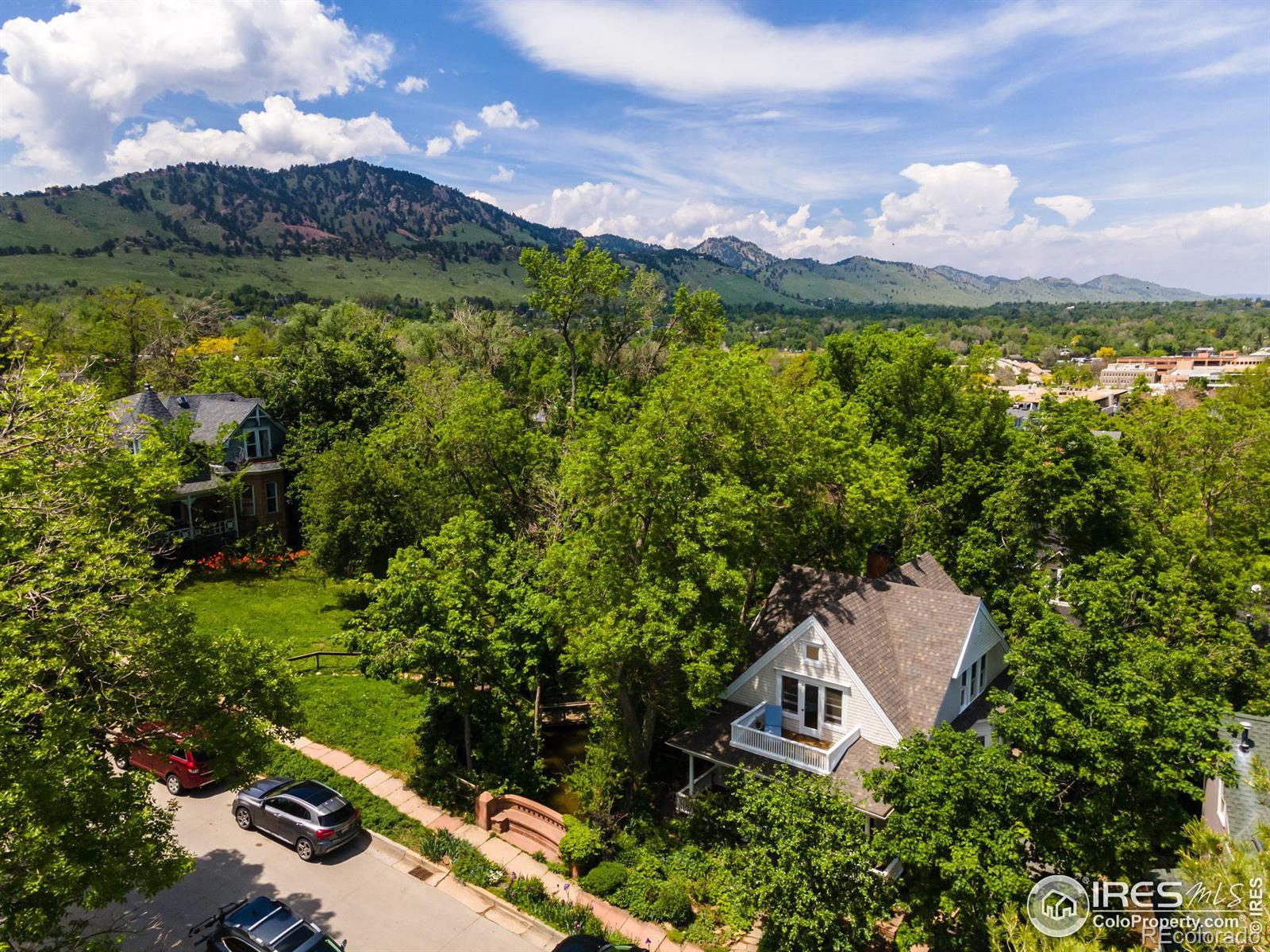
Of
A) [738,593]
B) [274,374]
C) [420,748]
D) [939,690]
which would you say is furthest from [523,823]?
[274,374]

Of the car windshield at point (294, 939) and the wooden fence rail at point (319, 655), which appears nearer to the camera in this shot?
the car windshield at point (294, 939)

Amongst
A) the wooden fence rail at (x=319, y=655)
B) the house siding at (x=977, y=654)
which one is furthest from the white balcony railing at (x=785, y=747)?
the wooden fence rail at (x=319, y=655)

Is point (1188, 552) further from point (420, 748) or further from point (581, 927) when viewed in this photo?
point (420, 748)

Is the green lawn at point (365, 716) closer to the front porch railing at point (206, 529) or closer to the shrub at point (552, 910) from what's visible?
the shrub at point (552, 910)

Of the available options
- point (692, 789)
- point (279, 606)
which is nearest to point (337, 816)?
point (692, 789)

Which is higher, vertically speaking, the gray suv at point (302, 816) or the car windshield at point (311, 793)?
the car windshield at point (311, 793)

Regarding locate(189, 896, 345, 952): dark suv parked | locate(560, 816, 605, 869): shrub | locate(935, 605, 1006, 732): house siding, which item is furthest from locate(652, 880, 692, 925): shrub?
locate(935, 605, 1006, 732): house siding

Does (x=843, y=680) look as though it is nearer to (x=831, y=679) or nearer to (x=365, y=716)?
(x=831, y=679)
